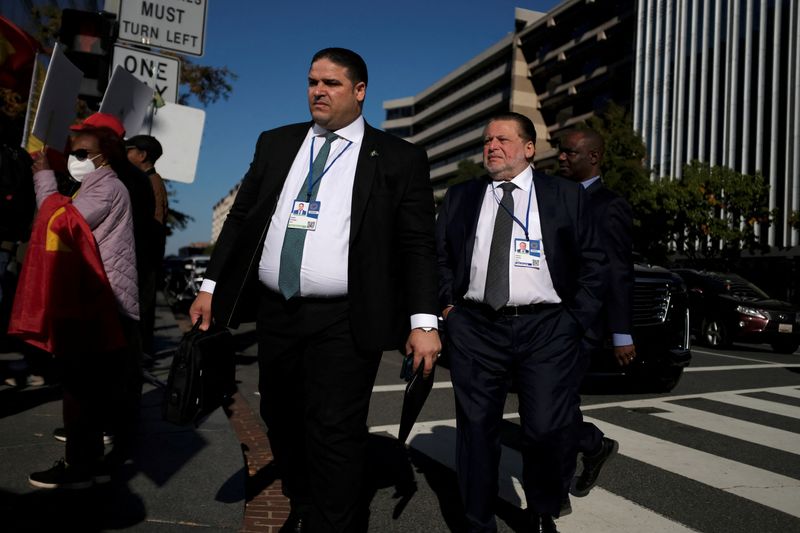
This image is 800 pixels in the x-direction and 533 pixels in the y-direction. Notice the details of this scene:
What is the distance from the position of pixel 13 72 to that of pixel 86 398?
10.9 ft

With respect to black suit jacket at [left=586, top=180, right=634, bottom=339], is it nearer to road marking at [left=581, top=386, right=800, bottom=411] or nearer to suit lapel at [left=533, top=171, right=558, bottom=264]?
suit lapel at [left=533, top=171, right=558, bottom=264]

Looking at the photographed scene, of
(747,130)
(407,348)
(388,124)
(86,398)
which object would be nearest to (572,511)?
(407,348)

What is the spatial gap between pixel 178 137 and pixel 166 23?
1.06 m

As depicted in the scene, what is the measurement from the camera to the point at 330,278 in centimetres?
256

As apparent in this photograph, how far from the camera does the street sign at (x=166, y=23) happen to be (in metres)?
6.33

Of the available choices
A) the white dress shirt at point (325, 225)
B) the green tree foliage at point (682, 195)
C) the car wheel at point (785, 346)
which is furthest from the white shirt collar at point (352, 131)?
the green tree foliage at point (682, 195)

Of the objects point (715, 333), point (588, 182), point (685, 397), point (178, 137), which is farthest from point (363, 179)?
point (715, 333)

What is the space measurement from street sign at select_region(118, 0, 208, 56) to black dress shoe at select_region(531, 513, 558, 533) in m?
5.36

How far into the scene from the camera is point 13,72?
18.4 feet

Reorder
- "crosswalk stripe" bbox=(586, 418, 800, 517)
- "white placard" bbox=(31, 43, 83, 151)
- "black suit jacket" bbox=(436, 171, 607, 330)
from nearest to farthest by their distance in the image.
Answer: "black suit jacket" bbox=(436, 171, 607, 330)
"crosswalk stripe" bbox=(586, 418, 800, 517)
"white placard" bbox=(31, 43, 83, 151)

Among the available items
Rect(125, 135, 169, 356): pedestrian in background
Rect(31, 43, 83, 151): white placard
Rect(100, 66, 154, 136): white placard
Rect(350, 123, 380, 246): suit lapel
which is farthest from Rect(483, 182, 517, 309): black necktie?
Rect(100, 66, 154, 136): white placard

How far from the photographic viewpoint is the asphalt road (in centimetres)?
349

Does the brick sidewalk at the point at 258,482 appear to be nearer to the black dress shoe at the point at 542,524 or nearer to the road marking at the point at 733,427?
the black dress shoe at the point at 542,524

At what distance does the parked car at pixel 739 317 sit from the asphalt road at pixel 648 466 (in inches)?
266
